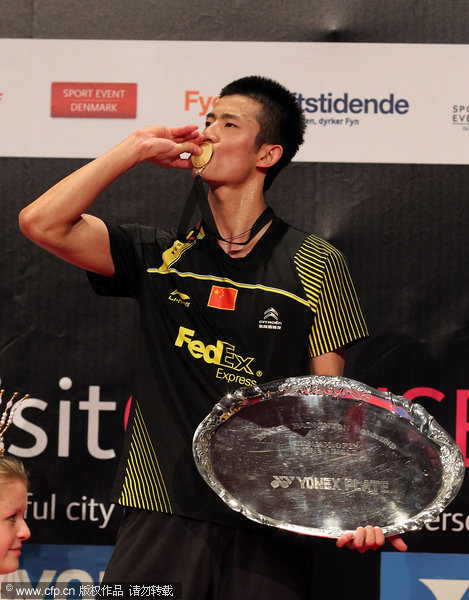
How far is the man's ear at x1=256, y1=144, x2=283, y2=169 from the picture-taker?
2.31 meters

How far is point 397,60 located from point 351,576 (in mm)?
1857

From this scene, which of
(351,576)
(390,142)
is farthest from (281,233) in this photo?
(351,576)

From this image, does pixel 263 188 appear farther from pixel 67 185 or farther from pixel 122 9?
pixel 122 9

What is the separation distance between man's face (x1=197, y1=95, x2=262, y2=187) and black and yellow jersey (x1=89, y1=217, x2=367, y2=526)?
18 centimetres

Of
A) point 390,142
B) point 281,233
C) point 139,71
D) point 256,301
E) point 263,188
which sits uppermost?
point 139,71

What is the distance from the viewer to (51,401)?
9.42 feet

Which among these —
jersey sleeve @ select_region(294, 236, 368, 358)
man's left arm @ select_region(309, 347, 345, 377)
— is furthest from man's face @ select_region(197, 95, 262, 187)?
man's left arm @ select_region(309, 347, 345, 377)

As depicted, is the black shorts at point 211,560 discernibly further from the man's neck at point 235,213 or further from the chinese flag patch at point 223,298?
the man's neck at point 235,213

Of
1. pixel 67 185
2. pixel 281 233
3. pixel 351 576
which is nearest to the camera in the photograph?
pixel 67 185

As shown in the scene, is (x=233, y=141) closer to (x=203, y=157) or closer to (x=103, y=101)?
(x=203, y=157)

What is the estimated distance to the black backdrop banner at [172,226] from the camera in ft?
9.39

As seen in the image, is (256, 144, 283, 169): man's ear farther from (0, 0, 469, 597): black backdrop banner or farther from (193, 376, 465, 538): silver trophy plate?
(193, 376, 465, 538): silver trophy plate

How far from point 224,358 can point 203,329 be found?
0.33 feet

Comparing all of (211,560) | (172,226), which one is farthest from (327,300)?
(172,226)
